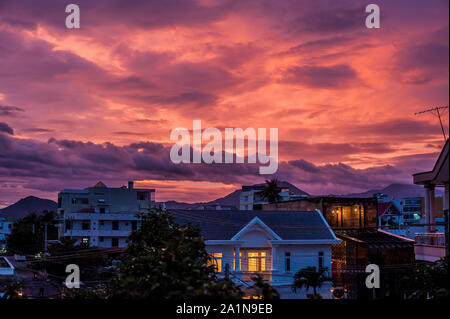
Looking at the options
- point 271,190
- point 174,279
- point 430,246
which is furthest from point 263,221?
point 271,190

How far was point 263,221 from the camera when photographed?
130 feet

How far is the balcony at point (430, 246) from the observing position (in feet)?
67.8

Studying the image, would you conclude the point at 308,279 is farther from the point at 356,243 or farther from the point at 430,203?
the point at 430,203

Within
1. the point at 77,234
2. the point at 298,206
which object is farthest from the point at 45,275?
the point at 298,206

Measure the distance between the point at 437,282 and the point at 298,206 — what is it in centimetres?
3899

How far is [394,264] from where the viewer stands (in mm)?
→ 44438

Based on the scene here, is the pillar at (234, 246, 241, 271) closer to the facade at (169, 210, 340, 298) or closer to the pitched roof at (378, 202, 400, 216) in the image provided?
the facade at (169, 210, 340, 298)

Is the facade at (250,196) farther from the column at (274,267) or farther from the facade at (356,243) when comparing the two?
the column at (274,267)

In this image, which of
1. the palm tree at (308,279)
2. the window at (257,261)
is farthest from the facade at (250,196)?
the palm tree at (308,279)

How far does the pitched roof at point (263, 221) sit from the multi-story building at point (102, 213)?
83.3 feet

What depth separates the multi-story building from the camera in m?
70.7

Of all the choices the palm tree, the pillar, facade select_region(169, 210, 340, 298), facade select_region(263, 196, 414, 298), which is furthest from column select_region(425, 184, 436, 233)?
facade select_region(263, 196, 414, 298)
